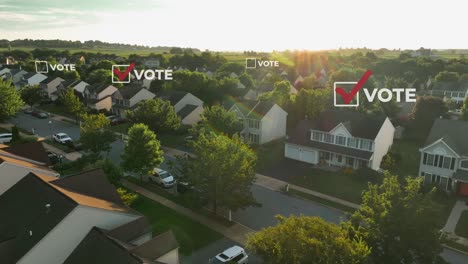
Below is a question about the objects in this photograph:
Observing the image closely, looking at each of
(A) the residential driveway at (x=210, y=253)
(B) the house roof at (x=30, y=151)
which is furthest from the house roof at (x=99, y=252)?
(B) the house roof at (x=30, y=151)

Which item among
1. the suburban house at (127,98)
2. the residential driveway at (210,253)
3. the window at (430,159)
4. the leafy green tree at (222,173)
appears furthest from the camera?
the suburban house at (127,98)

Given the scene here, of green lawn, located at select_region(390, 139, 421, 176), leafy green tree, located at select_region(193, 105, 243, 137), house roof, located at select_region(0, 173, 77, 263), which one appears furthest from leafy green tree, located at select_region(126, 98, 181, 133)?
green lawn, located at select_region(390, 139, 421, 176)

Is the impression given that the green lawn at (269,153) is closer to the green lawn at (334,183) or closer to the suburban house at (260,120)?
the suburban house at (260,120)

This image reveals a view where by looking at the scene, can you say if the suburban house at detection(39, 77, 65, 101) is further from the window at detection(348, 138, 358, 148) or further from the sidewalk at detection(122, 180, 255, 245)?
the window at detection(348, 138, 358, 148)

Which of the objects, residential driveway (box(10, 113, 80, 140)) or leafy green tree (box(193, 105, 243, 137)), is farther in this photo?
residential driveway (box(10, 113, 80, 140))

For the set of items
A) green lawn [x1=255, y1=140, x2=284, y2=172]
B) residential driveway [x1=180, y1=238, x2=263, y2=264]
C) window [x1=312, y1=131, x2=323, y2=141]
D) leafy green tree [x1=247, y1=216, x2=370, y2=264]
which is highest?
leafy green tree [x1=247, y1=216, x2=370, y2=264]

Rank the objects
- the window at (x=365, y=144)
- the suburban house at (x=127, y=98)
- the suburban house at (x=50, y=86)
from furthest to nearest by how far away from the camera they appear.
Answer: the suburban house at (x=50, y=86)
the suburban house at (x=127, y=98)
the window at (x=365, y=144)

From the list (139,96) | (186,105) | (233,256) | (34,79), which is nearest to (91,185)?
(233,256)
